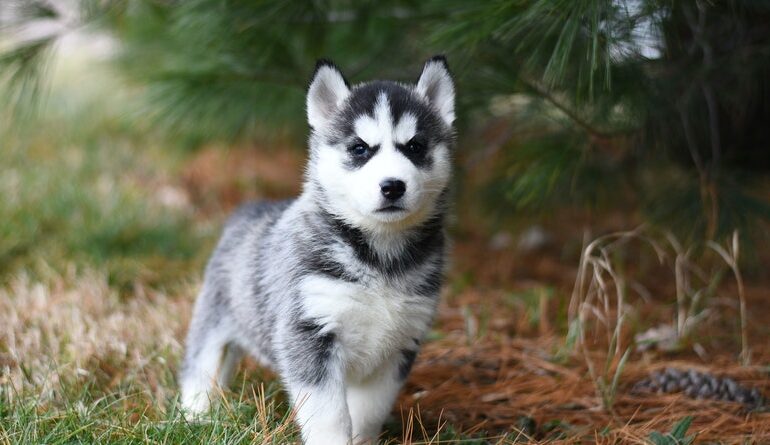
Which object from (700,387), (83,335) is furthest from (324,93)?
(700,387)

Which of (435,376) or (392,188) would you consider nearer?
(392,188)

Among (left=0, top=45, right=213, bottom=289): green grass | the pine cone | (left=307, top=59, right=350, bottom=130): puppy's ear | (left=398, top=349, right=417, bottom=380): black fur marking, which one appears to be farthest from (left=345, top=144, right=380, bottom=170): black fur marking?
(left=0, top=45, right=213, bottom=289): green grass

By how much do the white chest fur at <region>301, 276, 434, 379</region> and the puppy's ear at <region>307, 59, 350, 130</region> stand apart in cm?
64

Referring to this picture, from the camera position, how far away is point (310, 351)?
8.90 feet

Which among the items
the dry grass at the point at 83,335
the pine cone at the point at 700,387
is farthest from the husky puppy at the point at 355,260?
the pine cone at the point at 700,387

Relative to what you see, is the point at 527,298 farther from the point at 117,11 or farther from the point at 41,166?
the point at 41,166

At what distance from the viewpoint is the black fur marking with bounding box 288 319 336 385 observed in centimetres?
269

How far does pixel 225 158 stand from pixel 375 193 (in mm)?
4166

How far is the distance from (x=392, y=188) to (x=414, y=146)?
0.28 meters

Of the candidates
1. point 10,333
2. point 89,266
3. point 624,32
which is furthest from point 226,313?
point 624,32

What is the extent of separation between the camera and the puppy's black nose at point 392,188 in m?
2.62

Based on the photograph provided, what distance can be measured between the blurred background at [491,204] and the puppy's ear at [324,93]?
0.55 metres

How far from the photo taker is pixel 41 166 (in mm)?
5879

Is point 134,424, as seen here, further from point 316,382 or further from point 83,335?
point 83,335
